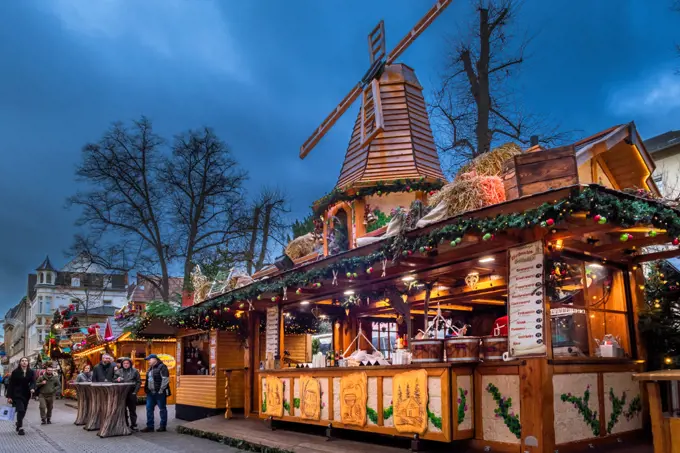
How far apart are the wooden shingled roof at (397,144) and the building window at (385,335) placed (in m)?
3.84

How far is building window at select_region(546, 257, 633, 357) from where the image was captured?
811 cm

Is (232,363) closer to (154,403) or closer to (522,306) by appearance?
(154,403)

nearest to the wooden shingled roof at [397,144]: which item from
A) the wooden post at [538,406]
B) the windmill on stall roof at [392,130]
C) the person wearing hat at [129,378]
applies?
the windmill on stall roof at [392,130]

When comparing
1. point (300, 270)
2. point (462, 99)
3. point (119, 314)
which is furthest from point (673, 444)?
point (119, 314)

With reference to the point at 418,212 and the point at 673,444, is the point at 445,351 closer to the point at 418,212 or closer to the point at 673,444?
the point at 418,212

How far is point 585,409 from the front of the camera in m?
7.44

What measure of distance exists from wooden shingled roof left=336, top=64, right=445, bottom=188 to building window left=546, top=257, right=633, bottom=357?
19.9ft

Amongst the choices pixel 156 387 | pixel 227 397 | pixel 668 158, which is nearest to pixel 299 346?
pixel 227 397

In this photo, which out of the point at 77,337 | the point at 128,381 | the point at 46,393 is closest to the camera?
the point at 128,381

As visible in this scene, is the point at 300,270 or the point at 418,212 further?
the point at 300,270

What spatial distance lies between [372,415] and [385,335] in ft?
21.6

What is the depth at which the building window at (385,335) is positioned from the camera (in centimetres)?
1539

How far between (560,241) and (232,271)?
43.2ft

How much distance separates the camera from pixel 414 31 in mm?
18016
